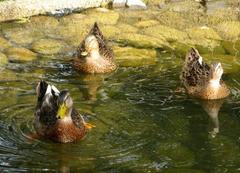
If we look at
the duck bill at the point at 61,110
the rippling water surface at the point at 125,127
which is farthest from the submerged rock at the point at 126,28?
the duck bill at the point at 61,110

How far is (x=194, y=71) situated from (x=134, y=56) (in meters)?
1.51

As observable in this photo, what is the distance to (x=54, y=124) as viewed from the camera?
775cm

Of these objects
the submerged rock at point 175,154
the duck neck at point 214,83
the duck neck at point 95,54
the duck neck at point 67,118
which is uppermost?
the duck neck at point 95,54

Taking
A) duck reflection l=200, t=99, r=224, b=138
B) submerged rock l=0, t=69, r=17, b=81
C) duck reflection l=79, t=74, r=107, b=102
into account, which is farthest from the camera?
submerged rock l=0, t=69, r=17, b=81

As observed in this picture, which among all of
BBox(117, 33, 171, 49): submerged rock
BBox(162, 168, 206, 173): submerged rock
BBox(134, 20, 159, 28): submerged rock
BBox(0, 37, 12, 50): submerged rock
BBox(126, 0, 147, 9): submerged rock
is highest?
BBox(126, 0, 147, 9): submerged rock

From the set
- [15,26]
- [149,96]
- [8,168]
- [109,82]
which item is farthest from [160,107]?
[15,26]

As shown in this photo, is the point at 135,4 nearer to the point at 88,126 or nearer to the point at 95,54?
the point at 95,54

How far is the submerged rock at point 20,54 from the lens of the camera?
1075 centimetres

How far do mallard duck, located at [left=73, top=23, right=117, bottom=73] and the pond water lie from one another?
16 centimetres

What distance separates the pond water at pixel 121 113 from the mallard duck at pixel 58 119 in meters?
0.12

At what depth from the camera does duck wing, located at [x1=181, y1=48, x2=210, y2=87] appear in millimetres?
9867

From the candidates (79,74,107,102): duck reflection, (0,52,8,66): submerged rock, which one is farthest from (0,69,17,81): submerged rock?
(79,74,107,102): duck reflection

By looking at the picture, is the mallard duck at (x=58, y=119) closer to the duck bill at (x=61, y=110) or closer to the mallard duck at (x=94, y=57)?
the duck bill at (x=61, y=110)

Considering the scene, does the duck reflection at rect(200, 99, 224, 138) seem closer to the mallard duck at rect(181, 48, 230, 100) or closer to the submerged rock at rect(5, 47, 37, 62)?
the mallard duck at rect(181, 48, 230, 100)
